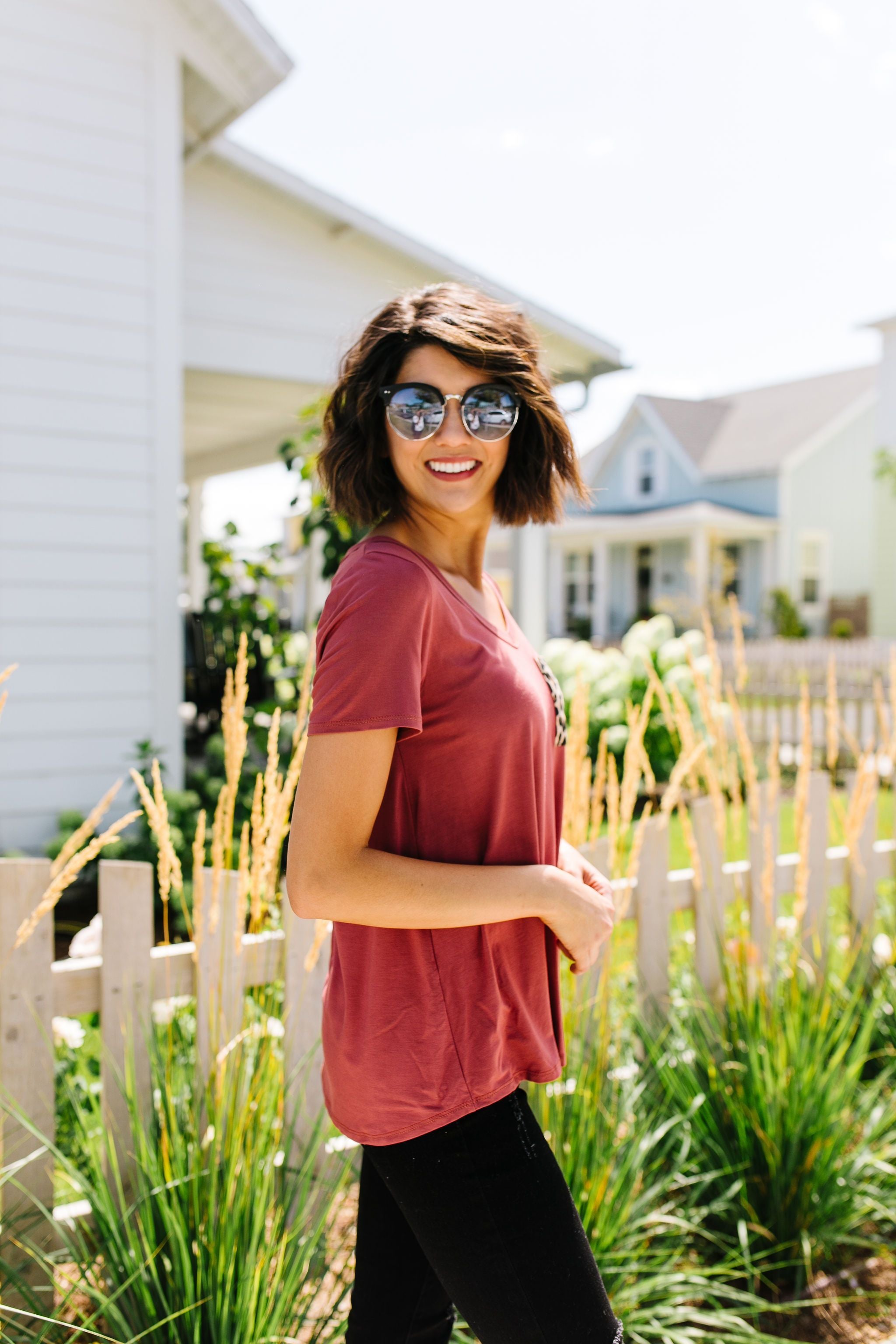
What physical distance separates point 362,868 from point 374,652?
0.80ft

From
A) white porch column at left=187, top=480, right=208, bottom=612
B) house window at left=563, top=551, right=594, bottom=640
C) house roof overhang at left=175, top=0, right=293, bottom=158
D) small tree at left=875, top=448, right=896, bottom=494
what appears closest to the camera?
house roof overhang at left=175, top=0, right=293, bottom=158

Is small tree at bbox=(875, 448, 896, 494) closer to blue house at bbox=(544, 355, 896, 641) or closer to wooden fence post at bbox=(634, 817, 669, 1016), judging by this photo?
blue house at bbox=(544, 355, 896, 641)

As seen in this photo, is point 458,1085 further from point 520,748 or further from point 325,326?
point 325,326

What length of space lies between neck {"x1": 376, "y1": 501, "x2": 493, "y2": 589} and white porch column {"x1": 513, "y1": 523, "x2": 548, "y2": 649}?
19.5ft

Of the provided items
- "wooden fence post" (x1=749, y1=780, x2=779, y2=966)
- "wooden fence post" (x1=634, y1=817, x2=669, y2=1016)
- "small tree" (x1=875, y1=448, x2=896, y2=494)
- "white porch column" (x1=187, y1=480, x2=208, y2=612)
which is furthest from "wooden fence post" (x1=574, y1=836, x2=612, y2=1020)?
"small tree" (x1=875, y1=448, x2=896, y2=494)

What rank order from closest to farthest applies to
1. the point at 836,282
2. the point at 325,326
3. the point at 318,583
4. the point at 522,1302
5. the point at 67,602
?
the point at 522,1302 → the point at 67,602 → the point at 325,326 → the point at 318,583 → the point at 836,282

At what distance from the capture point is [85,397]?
199 inches

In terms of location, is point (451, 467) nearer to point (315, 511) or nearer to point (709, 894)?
point (709, 894)

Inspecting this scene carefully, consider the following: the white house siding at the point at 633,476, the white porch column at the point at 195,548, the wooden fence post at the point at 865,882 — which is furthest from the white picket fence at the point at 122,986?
the white house siding at the point at 633,476

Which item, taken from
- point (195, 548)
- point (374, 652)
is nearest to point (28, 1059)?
point (374, 652)

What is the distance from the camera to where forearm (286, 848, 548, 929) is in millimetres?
1079

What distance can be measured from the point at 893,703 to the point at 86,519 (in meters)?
4.03

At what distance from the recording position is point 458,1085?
45.4 inches

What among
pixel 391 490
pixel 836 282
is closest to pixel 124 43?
pixel 391 490
